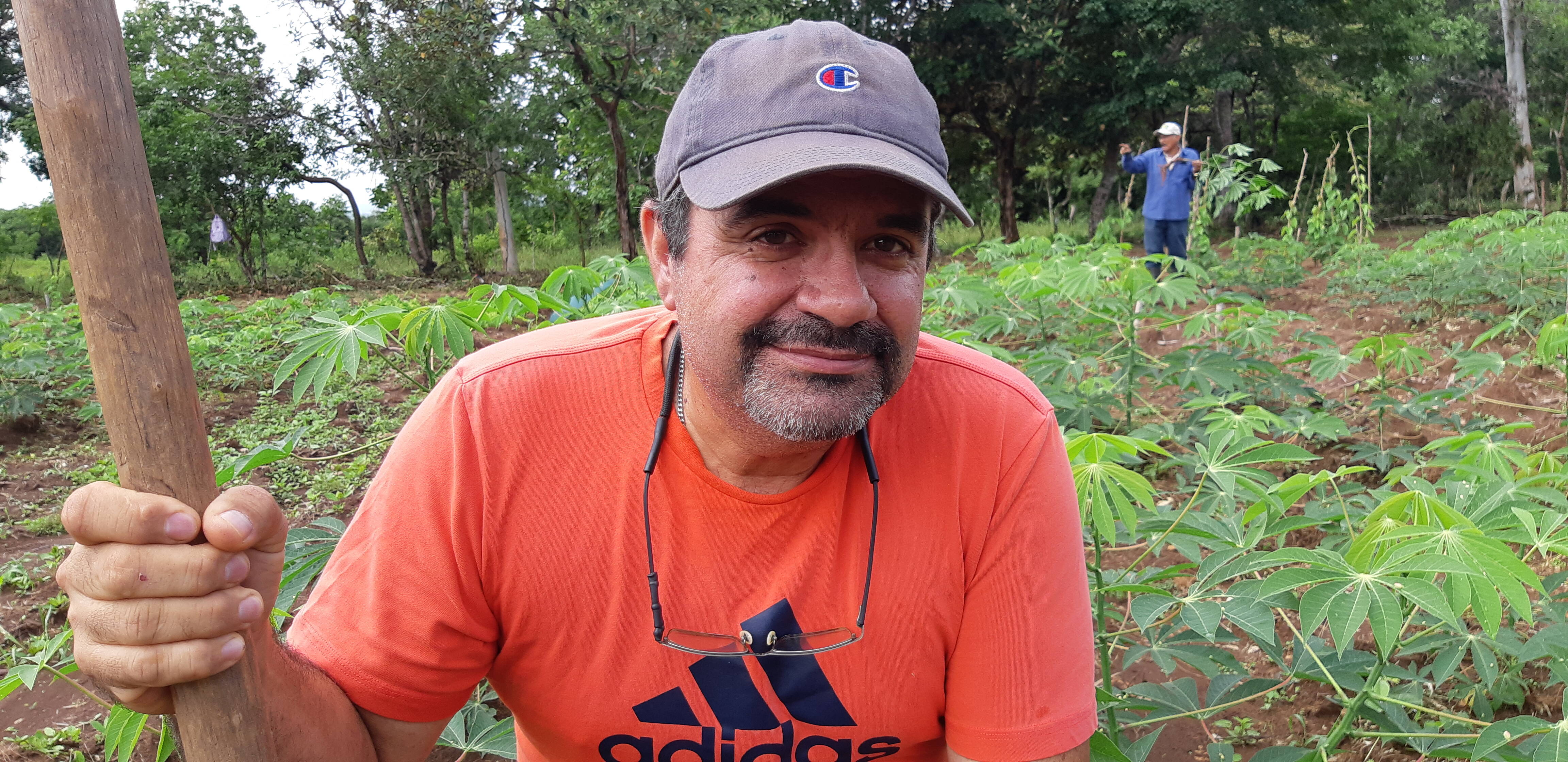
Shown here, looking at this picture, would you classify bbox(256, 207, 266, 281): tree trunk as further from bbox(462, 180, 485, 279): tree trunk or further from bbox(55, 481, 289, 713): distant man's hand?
bbox(55, 481, 289, 713): distant man's hand

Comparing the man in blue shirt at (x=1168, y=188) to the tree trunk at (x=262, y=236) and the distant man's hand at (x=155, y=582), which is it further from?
the tree trunk at (x=262, y=236)

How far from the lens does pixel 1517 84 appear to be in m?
18.6

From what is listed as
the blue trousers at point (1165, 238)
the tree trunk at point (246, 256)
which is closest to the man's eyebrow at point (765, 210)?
the blue trousers at point (1165, 238)

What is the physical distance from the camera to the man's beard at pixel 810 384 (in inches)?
46.7

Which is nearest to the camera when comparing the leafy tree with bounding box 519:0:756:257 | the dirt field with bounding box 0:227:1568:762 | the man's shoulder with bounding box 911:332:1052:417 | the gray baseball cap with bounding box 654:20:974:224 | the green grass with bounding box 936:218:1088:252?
the gray baseball cap with bounding box 654:20:974:224

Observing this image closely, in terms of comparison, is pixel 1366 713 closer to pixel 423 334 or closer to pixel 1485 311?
pixel 423 334

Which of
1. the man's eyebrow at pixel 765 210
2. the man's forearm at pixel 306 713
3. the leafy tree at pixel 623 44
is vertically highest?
the leafy tree at pixel 623 44

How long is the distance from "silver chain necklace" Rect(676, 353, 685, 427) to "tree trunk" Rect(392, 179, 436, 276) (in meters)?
14.6

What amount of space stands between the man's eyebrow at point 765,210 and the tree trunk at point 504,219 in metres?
14.1

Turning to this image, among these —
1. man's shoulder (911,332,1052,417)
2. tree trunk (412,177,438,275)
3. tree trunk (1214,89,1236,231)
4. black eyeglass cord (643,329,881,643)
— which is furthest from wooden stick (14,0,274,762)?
tree trunk (1214,89,1236,231)

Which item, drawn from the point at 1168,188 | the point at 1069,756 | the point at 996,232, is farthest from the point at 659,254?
the point at 996,232

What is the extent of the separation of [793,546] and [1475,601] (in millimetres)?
903

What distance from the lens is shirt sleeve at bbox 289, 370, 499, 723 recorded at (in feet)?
3.88

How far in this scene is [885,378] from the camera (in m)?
1.23
